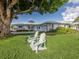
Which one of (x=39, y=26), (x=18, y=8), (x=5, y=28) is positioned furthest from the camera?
(x=18, y=8)

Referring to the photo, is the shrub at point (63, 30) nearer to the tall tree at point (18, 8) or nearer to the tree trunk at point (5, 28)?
the tall tree at point (18, 8)

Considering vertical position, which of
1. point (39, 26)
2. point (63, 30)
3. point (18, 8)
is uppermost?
point (18, 8)

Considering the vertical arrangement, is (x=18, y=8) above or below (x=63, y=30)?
above

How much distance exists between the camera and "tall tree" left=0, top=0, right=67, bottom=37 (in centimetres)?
2269

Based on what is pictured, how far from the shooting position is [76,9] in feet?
79.3

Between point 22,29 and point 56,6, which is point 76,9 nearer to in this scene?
point 56,6

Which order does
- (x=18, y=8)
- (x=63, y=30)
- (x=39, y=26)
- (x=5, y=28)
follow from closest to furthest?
(x=5, y=28) < (x=39, y=26) < (x=18, y=8) < (x=63, y=30)

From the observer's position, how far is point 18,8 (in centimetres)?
2506

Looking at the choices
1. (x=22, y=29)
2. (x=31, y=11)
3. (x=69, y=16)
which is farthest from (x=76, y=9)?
(x=22, y=29)

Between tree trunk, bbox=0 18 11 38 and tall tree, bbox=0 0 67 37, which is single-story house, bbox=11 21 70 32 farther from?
tree trunk, bbox=0 18 11 38

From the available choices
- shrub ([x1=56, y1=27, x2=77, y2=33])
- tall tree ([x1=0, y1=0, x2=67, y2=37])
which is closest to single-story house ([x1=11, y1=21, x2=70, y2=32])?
shrub ([x1=56, y1=27, x2=77, y2=33])

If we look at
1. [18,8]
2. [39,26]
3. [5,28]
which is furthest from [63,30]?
[5,28]

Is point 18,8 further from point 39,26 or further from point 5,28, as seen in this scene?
point 5,28

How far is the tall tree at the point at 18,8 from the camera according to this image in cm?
2269
